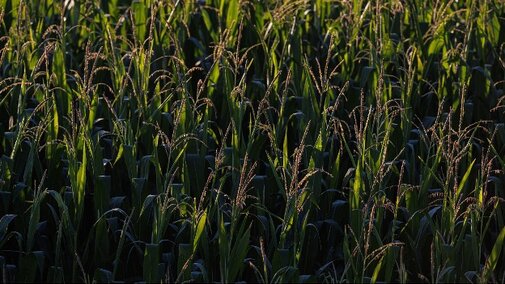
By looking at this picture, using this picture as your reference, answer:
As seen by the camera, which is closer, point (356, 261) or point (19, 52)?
point (356, 261)

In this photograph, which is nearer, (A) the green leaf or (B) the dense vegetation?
(A) the green leaf

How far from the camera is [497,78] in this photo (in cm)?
516

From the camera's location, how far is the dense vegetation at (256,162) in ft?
12.1

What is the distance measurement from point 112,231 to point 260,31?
5.65 feet

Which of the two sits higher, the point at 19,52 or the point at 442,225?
the point at 19,52

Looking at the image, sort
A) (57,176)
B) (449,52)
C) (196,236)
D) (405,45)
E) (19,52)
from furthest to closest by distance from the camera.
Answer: (405,45), (449,52), (19,52), (57,176), (196,236)

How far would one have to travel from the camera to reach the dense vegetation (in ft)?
12.1

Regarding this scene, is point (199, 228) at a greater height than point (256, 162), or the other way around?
point (256, 162)

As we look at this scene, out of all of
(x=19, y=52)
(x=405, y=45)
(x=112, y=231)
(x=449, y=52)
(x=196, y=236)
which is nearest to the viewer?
(x=196, y=236)

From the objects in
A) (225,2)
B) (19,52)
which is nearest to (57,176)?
(19,52)

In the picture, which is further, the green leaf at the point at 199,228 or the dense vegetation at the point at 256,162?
the dense vegetation at the point at 256,162

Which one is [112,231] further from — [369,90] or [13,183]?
[369,90]

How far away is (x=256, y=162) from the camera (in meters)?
Answer: 3.82

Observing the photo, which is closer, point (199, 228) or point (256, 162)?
point (199, 228)
